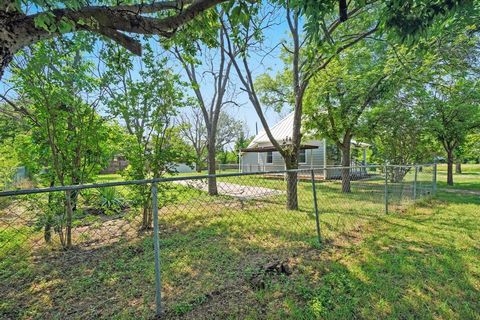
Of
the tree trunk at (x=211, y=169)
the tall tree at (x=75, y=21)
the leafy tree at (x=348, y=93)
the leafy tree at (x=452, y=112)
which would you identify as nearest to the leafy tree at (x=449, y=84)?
the leafy tree at (x=452, y=112)

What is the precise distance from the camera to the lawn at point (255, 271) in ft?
8.17

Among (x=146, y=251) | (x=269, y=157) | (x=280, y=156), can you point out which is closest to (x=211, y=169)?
(x=146, y=251)

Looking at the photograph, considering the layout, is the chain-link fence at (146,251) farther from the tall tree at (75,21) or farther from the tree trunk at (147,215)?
the tall tree at (75,21)

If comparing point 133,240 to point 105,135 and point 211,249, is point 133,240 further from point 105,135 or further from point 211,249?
point 105,135

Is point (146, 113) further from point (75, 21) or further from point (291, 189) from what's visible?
point (291, 189)

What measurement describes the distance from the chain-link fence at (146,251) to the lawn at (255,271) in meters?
0.02

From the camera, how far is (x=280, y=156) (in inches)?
757

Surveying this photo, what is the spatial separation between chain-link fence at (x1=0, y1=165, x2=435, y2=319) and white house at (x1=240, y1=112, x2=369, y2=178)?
1116 cm

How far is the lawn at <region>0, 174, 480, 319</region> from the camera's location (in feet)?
8.17

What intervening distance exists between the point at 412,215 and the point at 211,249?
18.0 ft

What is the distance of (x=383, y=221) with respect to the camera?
5680mm

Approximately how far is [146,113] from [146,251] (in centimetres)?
264

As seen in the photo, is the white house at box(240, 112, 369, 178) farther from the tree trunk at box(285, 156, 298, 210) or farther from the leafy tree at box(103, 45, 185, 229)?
the leafy tree at box(103, 45, 185, 229)

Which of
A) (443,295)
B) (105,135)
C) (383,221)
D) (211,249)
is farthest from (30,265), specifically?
(383,221)
